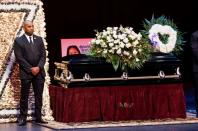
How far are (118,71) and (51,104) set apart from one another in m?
1.27

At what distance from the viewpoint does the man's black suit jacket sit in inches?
380

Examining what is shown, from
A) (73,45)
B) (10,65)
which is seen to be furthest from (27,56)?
(73,45)

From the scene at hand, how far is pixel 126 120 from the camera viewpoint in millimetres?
9742

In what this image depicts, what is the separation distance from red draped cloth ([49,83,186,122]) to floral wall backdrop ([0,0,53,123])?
46 cm

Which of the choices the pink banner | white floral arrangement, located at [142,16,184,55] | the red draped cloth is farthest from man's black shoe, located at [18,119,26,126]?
the pink banner

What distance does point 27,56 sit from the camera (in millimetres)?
9695

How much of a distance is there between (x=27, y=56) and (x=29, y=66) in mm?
163

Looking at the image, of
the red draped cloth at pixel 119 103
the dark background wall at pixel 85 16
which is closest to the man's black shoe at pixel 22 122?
the red draped cloth at pixel 119 103

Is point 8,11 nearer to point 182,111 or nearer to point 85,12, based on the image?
point 182,111

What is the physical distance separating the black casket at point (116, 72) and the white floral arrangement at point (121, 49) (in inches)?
4.6

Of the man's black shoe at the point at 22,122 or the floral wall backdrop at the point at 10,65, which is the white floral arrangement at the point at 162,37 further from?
the man's black shoe at the point at 22,122

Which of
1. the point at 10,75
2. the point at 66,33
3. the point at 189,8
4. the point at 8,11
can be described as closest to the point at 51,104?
the point at 10,75

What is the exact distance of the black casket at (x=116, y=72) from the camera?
9648 mm

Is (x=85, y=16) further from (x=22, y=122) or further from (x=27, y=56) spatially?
(x=22, y=122)
